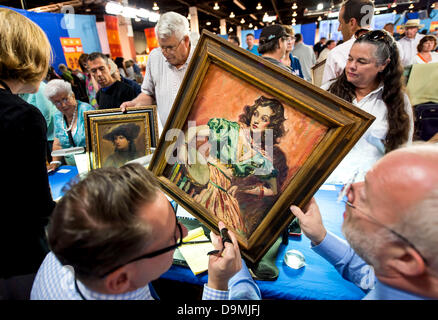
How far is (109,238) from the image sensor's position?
0.61 meters

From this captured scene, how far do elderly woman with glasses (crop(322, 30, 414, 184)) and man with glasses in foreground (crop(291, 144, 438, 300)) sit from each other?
1029 millimetres

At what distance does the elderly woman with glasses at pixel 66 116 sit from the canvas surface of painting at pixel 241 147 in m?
1.89

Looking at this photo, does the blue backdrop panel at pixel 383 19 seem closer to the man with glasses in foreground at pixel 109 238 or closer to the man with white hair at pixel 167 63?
the man with white hair at pixel 167 63

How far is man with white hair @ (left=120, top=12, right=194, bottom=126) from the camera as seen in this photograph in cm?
186

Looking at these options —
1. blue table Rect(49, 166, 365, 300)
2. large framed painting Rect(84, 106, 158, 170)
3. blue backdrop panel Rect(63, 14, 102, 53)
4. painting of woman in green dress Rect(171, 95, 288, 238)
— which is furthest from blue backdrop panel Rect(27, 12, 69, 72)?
blue table Rect(49, 166, 365, 300)

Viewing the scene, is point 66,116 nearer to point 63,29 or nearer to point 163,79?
point 163,79

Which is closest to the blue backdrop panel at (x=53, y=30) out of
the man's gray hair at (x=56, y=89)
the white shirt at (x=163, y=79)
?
the man's gray hair at (x=56, y=89)

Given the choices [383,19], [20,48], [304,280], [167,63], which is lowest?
[304,280]

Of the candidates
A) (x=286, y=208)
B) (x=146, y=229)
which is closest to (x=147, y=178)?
(x=146, y=229)

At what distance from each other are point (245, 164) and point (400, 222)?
0.52m

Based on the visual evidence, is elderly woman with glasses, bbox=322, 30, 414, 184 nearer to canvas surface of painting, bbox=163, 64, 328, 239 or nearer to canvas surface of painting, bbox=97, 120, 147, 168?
canvas surface of painting, bbox=163, 64, 328, 239

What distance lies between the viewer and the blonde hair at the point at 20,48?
924 mm

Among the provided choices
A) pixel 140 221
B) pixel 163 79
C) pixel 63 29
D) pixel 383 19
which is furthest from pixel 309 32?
pixel 140 221

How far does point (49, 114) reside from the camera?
118 inches
